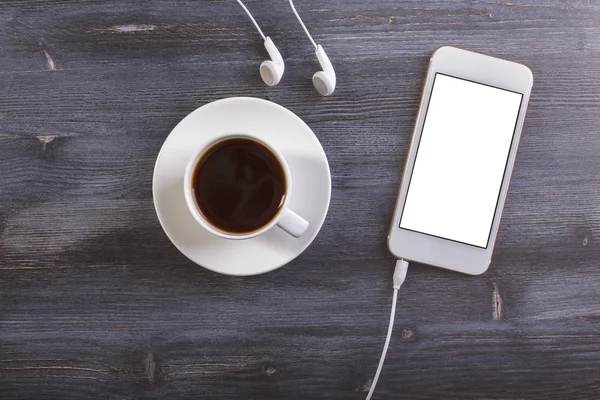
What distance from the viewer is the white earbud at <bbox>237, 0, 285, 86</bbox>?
2.51 feet

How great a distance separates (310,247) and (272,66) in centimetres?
28

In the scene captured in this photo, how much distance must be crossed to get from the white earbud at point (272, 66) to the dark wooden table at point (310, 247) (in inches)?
0.9

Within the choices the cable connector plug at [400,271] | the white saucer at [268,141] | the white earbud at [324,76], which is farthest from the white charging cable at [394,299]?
the white earbud at [324,76]

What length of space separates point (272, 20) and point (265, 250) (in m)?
0.36

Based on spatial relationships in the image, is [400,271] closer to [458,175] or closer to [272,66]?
[458,175]

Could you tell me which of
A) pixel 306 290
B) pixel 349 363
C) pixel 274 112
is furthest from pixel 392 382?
pixel 274 112

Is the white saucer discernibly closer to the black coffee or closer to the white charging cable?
the black coffee

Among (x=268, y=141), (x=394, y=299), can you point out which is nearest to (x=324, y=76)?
(x=268, y=141)

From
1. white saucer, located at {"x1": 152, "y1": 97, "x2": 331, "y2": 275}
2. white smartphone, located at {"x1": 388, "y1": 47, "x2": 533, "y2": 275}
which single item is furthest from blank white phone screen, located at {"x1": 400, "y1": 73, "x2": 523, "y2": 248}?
white saucer, located at {"x1": 152, "y1": 97, "x2": 331, "y2": 275}

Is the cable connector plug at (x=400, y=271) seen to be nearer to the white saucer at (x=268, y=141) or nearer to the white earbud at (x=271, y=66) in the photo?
the white saucer at (x=268, y=141)

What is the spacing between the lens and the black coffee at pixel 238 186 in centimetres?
71

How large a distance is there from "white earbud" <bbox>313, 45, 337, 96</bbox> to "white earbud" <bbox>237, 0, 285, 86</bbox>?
0.06 m

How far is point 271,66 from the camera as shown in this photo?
0.76 m

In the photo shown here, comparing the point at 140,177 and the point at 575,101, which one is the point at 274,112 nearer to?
the point at 140,177
